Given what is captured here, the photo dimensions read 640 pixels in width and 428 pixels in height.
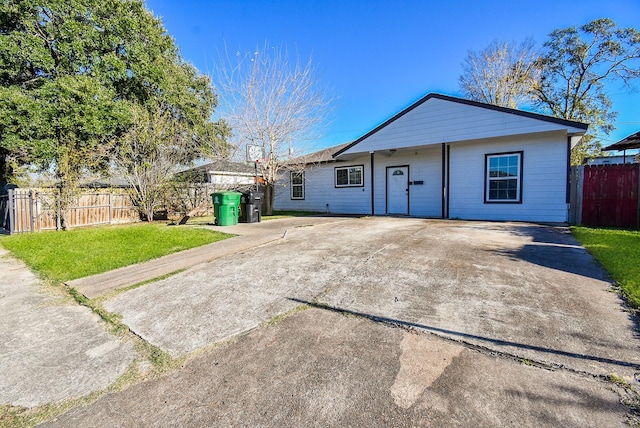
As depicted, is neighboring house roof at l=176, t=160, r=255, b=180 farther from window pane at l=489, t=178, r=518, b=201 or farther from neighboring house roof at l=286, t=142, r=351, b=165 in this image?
window pane at l=489, t=178, r=518, b=201

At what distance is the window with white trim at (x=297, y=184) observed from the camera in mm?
17031

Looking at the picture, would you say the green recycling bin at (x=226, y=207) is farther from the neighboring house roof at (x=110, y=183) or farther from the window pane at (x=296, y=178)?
the window pane at (x=296, y=178)

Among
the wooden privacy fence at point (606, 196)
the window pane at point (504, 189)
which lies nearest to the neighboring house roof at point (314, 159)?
the window pane at point (504, 189)

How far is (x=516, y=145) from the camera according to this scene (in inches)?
409

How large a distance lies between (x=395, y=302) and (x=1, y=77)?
762 inches

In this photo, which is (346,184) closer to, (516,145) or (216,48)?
(516,145)

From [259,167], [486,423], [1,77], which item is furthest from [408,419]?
[1,77]

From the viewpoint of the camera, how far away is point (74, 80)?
504 inches

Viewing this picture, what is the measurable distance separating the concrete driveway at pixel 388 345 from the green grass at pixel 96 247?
6.70 ft

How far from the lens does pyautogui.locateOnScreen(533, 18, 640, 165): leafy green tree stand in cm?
2023

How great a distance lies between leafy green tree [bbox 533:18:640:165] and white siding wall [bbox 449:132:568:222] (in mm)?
14577

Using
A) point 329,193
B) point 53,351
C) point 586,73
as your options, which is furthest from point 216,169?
point 586,73

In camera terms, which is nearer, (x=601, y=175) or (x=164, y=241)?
(x=164, y=241)

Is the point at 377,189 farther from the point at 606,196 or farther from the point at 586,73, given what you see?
the point at 586,73
